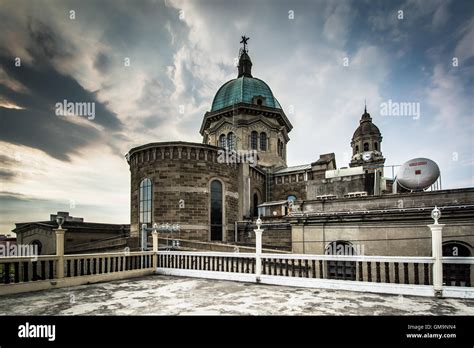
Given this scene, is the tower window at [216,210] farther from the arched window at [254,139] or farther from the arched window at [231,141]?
the arched window at [254,139]

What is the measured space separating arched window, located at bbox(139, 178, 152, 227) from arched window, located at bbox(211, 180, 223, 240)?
4.94 meters

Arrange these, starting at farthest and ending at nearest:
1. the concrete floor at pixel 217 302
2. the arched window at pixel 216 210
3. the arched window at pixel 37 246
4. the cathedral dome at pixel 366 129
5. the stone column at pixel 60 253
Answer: the cathedral dome at pixel 366 129
the arched window at pixel 37 246
the arched window at pixel 216 210
the stone column at pixel 60 253
the concrete floor at pixel 217 302

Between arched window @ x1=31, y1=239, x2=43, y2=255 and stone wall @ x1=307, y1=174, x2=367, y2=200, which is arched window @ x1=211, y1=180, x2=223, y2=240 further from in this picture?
arched window @ x1=31, y1=239, x2=43, y2=255

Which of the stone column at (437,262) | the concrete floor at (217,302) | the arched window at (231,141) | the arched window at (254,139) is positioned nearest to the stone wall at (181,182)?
the arched window at (231,141)

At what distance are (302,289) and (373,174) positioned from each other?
13159 millimetres

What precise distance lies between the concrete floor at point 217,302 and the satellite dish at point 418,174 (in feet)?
27.3

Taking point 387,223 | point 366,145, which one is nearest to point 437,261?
point 387,223

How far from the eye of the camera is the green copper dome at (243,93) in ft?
108

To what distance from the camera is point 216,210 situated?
70.7 feet

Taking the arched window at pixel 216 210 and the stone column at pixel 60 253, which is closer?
the stone column at pixel 60 253

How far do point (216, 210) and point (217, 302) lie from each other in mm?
15647

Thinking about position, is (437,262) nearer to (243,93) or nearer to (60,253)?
(60,253)

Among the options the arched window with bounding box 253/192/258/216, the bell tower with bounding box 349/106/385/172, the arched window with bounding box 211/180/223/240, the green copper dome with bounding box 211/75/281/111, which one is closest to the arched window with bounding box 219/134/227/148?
the green copper dome with bounding box 211/75/281/111

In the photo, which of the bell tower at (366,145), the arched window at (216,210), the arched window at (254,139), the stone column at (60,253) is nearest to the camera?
the stone column at (60,253)
